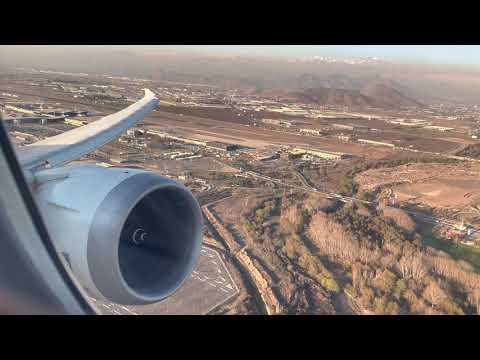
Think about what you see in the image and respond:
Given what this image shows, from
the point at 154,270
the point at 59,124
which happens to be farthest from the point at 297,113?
the point at 154,270

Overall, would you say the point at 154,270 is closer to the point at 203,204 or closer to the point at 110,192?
the point at 110,192

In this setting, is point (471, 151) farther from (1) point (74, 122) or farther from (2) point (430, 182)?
(1) point (74, 122)

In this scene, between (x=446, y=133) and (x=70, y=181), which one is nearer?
(x=70, y=181)

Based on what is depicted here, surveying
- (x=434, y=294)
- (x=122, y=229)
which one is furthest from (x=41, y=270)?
(x=434, y=294)

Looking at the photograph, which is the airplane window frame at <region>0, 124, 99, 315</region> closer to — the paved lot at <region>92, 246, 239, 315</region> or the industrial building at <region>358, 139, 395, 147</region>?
the paved lot at <region>92, 246, 239, 315</region>

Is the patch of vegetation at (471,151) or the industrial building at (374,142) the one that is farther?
the industrial building at (374,142)

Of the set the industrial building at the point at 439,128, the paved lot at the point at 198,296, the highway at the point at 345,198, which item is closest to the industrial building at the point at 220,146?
the highway at the point at 345,198

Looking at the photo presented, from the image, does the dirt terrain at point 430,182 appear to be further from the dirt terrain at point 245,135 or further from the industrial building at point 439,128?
the industrial building at point 439,128
